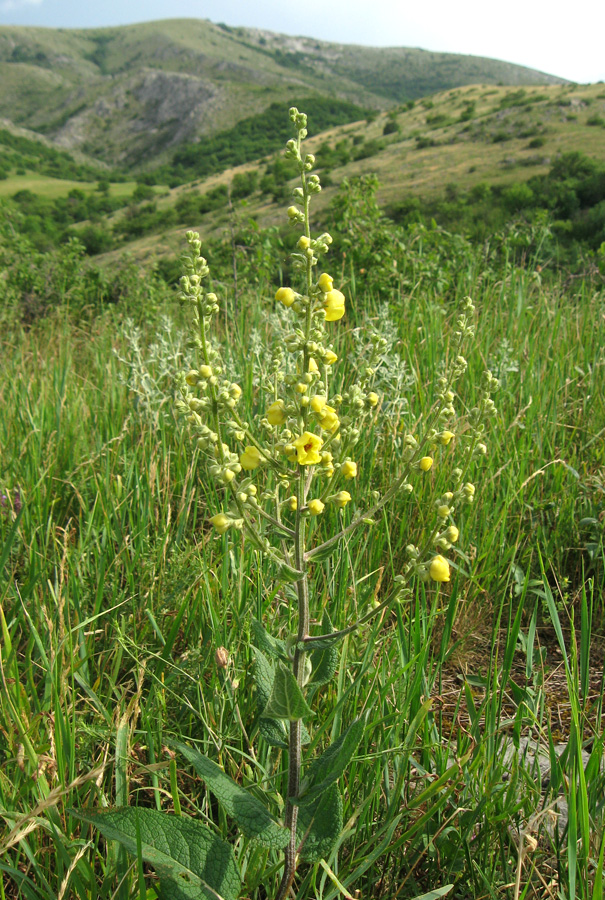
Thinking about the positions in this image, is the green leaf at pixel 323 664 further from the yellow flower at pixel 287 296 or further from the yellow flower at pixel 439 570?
the yellow flower at pixel 287 296

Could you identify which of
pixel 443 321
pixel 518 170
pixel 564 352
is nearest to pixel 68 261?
pixel 443 321

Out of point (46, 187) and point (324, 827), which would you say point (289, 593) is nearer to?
point (324, 827)

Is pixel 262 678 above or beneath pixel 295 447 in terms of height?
beneath

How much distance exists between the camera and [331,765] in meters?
1.29

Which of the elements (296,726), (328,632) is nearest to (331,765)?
(296,726)

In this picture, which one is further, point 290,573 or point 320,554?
point 320,554

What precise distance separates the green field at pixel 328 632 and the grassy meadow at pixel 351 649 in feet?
0.04

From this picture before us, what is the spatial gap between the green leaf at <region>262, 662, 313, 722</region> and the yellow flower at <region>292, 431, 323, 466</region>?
45 centimetres

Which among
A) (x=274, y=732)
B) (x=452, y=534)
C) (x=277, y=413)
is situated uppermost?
(x=277, y=413)

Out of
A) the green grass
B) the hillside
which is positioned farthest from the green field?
the green grass

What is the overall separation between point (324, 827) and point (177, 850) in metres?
0.34

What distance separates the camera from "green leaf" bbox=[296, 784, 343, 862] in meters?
1.30

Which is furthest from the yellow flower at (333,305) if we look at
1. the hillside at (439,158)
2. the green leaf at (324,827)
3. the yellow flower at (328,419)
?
the hillside at (439,158)

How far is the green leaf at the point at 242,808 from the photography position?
1.23 m
